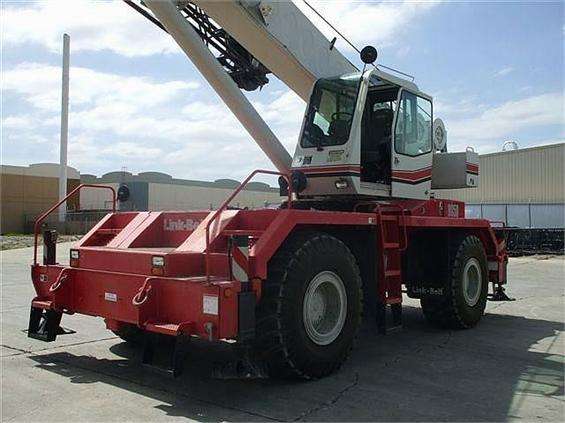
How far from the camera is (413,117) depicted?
25.7ft

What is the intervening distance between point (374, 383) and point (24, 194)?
163ft

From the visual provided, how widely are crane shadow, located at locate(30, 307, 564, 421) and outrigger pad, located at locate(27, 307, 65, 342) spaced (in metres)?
0.29

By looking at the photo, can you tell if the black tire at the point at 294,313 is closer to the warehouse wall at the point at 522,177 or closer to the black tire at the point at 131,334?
the black tire at the point at 131,334

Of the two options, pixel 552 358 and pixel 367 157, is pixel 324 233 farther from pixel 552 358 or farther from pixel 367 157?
pixel 552 358

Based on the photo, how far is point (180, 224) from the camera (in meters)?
6.29

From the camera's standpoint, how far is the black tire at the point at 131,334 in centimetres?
678

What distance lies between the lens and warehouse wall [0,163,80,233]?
47969mm

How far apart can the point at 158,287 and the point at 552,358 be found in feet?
14.8

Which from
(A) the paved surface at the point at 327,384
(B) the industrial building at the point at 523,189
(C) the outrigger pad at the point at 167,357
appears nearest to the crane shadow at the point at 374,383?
(A) the paved surface at the point at 327,384

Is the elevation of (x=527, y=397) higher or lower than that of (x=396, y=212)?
lower

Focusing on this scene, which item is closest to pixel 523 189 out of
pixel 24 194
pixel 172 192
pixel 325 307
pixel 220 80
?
Result: pixel 220 80

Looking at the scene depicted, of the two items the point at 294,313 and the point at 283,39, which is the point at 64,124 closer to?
the point at 283,39

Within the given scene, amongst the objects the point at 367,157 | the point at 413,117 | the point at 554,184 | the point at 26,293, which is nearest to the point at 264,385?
the point at 367,157

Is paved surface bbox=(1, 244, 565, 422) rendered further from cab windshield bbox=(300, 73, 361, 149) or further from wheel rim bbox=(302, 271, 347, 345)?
cab windshield bbox=(300, 73, 361, 149)
